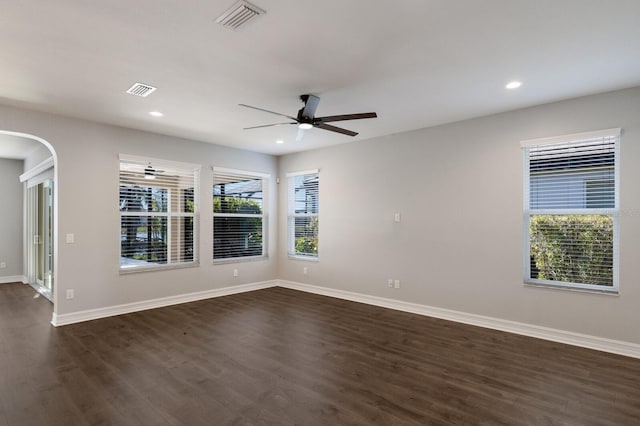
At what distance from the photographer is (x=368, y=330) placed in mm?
4258

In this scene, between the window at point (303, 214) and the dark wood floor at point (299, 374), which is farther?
the window at point (303, 214)

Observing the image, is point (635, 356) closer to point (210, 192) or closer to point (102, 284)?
point (210, 192)

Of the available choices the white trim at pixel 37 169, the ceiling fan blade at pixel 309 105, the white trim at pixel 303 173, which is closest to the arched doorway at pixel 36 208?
the white trim at pixel 37 169

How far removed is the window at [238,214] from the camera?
626 cm

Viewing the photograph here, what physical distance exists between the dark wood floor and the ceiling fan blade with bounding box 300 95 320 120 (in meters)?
2.53

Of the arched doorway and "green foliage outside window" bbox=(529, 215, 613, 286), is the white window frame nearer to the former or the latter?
the arched doorway

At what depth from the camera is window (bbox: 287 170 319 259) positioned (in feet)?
21.8

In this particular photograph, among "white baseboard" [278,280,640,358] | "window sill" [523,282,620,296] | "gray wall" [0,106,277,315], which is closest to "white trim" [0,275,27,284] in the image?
"gray wall" [0,106,277,315]

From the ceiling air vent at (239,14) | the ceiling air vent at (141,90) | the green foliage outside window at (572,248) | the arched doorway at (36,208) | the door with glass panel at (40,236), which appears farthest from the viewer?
the door with glass panel at (40,236)

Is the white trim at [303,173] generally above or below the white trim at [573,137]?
below

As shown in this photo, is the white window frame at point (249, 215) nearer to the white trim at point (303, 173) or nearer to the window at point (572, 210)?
the white trim at point (303, 173)

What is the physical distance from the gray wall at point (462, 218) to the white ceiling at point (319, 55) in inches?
14.1

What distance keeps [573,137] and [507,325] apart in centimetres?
236


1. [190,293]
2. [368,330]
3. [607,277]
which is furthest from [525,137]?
[190,293]
